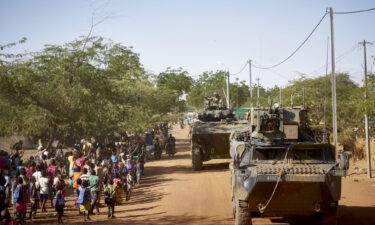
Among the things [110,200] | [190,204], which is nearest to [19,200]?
[110,200]

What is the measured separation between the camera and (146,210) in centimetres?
1241

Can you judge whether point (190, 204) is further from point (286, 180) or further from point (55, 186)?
point (286, 180)

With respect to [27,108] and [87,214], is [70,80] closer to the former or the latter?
[27,108]

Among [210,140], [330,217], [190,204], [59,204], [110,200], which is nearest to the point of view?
[330,217]

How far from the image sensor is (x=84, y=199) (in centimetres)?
1130

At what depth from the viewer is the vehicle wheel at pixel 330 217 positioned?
8945mm

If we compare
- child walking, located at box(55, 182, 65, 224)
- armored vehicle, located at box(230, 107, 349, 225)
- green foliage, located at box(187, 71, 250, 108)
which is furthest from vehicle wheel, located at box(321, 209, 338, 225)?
green foliage, located at box(187, 71, 250, 108)

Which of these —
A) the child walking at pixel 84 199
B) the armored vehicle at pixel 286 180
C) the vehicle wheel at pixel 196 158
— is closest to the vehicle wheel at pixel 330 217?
the armored vehicle at pixel 286 180

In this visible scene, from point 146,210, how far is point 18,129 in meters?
7.92

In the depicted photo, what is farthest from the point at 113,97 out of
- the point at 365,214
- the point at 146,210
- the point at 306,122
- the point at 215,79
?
the point at 215,79

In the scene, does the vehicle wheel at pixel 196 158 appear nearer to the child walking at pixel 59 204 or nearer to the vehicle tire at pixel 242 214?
the child walking at pixel 59 204

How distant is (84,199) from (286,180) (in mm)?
5399

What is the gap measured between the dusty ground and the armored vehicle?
1.56 meters

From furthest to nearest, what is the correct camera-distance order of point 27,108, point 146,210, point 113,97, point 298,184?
point 113,97 < point 27,108 < point 146,210 < point 298,184
